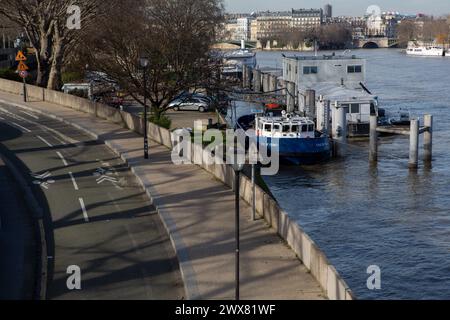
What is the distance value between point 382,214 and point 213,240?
1280 cm

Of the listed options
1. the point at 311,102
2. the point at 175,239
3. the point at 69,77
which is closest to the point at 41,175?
the point at 175,239

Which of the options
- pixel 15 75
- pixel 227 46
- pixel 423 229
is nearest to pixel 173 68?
pixel 423 229

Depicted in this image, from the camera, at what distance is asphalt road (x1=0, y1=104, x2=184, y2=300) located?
16891 mm

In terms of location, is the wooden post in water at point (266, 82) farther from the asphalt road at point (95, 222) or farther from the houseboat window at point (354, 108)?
the asphalt road at point (95, 222)

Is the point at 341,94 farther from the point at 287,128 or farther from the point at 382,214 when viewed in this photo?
the point at 382,214

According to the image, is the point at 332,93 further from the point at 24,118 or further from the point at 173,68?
the point at 24,118

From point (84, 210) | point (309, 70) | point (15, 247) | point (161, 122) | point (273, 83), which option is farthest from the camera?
point (273, 83)

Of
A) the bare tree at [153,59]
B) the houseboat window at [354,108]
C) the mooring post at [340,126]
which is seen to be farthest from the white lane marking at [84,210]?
the houseboat window at [354,108]

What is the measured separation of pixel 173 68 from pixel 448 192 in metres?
15.4

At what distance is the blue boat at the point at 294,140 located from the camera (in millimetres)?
42844

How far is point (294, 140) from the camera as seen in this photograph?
4306 centimetres

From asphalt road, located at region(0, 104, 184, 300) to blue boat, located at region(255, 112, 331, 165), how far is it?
11772 mm

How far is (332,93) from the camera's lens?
53.8 m

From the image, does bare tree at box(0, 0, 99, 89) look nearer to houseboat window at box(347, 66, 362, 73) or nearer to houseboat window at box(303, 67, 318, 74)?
houseboat window at box(303, 67, 318, 74)
